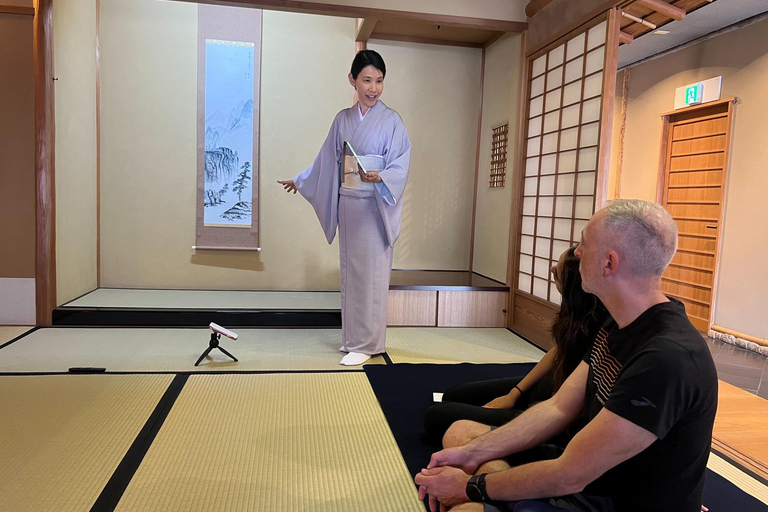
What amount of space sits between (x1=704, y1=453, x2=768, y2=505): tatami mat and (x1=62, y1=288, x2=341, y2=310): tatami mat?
2749 millimetres

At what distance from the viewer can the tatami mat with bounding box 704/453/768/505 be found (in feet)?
6.00

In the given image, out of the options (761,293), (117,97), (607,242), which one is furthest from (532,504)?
(117,97)

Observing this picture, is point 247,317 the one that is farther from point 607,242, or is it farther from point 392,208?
point 607,242

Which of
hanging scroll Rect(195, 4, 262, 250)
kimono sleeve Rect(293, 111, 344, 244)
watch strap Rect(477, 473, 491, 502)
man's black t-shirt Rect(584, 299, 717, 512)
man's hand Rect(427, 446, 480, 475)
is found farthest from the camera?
hanging scroll Rect(195, 4, 262, 250)

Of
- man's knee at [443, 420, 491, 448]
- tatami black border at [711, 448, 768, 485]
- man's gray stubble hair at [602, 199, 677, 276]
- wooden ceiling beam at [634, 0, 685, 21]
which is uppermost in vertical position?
wooden ceiling beam at [634, 0, 685, 21]

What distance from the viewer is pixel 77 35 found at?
4.08m

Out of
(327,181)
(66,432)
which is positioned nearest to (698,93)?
(327,181)

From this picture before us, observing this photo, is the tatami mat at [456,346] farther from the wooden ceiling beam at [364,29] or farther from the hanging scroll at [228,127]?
the wooden ceiling beam at [364,29]

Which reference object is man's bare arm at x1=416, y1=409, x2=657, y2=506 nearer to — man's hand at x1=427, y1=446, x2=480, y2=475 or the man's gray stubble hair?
man's hand at x1=427, y1=446, x2=480, y2=475

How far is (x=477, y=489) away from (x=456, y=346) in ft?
8.13

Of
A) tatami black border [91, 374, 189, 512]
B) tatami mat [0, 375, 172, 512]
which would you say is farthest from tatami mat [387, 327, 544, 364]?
tatami mat [0, 375, 172, 512]

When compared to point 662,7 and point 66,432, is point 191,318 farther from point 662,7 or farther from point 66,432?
point 662,7

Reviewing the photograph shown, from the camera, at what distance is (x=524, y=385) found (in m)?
2.01

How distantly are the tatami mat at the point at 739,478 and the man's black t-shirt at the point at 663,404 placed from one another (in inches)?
41.6
